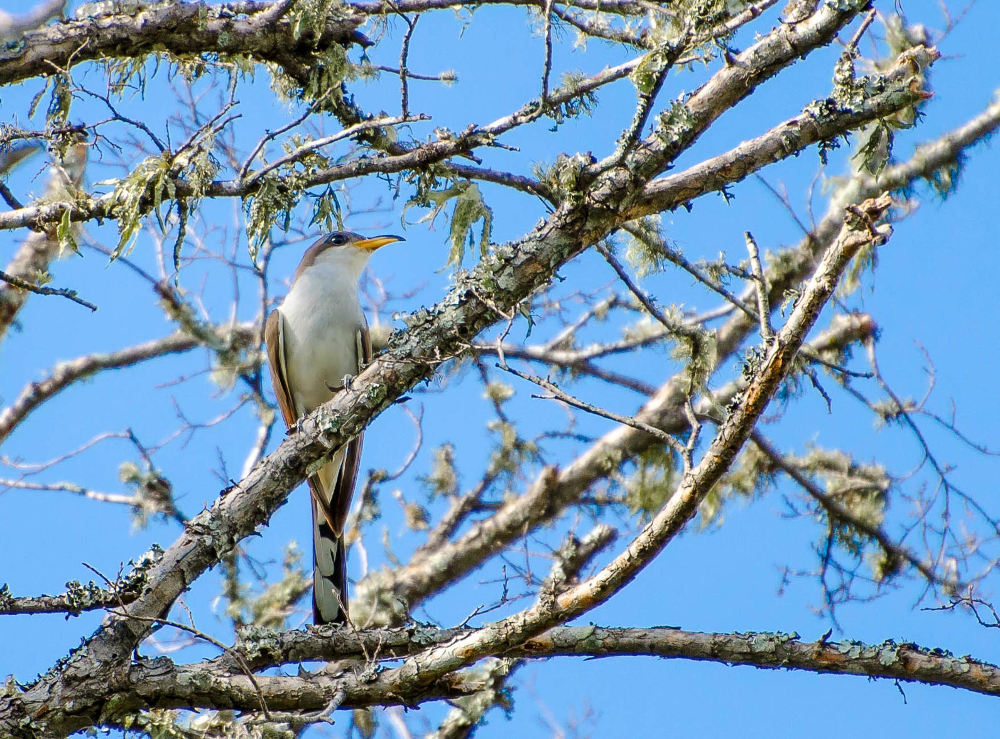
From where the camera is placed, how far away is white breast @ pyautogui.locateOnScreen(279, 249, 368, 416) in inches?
244

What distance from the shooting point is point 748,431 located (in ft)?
10.1

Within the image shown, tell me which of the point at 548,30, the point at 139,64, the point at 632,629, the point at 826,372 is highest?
the point at 139,64

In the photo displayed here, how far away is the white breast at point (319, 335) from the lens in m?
6.19

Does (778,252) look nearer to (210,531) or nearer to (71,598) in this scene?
(210,531)

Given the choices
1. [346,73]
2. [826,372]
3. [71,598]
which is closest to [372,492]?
[826,372]

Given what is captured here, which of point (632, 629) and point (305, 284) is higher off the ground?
point (305, 284)

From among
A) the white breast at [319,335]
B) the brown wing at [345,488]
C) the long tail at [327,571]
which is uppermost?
the white breast at [319,335]

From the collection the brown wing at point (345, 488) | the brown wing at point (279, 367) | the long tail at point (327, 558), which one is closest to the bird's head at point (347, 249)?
the brown wing at point (279, 367)

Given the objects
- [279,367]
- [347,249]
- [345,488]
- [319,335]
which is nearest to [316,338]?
[319,335]

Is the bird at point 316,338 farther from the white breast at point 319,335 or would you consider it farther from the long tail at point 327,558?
the long tail at point 327,558

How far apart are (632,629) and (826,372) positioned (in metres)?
4.36

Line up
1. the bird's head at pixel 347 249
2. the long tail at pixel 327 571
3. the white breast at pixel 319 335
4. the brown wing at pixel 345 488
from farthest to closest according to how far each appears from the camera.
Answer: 1. the bird's head at pixel 347 249
2. the white breast at pixel 319 335
3. the brown wing at pixel 345 488
4. the long tail at pixel 327 571

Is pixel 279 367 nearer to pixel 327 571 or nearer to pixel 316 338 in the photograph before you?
pixel 316 338

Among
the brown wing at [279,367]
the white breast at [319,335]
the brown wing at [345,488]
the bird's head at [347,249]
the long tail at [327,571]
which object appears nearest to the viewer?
the long tail at [327,571]
